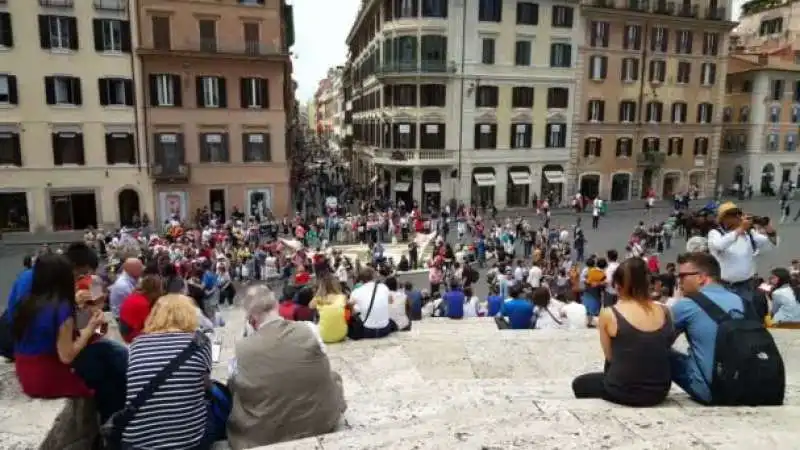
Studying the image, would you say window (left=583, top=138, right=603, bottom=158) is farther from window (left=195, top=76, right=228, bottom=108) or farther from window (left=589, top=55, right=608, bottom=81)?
window (left=195, top=76, right=228, bottom=108)

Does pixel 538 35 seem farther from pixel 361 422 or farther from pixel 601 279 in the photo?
pixel 361 422

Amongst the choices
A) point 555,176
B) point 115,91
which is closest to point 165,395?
point 115,91

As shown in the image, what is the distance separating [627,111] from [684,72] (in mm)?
6069

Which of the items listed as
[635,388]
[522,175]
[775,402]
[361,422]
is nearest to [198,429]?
[361,422]

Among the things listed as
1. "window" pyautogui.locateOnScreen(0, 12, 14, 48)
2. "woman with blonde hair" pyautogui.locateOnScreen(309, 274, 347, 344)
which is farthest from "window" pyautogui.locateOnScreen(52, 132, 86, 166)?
"woman with blonde hair" pyautogui.locateOnScreen(309, 274, 347, 344)

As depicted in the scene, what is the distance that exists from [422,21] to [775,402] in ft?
117

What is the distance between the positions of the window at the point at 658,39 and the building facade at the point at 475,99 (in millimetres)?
6648

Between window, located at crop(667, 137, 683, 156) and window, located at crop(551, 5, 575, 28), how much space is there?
13.1 meters

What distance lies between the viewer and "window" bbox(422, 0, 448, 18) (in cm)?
3681

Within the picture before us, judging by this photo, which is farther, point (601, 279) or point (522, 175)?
point (522, 175)

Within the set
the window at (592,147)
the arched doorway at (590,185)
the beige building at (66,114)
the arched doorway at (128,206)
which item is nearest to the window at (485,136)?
the window at (592,147)

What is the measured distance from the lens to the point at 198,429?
395 centimetres

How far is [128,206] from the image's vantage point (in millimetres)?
32250

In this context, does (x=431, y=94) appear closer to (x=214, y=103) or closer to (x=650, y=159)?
(x=214, y=103)
